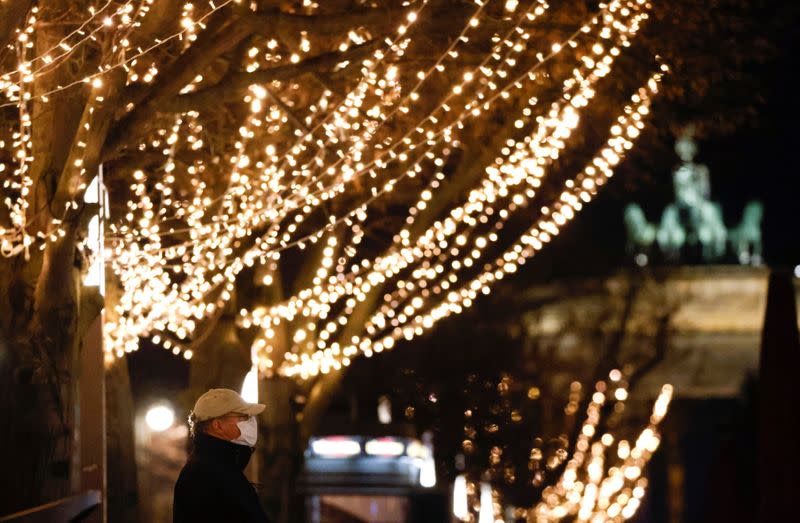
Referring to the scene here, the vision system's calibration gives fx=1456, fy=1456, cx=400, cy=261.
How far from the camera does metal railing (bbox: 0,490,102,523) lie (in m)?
6.97

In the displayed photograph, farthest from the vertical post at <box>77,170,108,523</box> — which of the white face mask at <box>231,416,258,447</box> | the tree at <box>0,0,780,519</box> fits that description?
the white face mask at <box>231,416,258,447</box>

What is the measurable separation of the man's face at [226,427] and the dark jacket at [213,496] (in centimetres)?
16

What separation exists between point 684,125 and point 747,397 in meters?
13.8

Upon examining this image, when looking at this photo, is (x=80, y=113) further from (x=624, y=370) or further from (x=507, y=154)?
(x=624, y=370)

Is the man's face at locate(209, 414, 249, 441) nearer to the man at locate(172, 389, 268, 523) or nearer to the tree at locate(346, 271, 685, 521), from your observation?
the man at locate(172, 389, 268, 523)

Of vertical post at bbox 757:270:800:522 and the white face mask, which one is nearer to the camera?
the white face mask

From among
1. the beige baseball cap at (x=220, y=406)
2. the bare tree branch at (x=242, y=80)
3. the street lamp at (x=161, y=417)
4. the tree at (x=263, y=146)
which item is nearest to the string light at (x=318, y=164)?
the tree at (x=263, y=146)

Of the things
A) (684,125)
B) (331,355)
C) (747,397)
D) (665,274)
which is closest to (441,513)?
(331,355)

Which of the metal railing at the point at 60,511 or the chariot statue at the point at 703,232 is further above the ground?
the chariot statue at the point at 703,232

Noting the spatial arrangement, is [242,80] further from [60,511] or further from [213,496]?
[213,496]

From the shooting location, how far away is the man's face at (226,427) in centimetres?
620

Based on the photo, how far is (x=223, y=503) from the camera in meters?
5.87

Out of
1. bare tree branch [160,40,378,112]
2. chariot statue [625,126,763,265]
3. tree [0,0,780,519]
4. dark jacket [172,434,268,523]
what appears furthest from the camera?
chariot statue [625,126,763,265]

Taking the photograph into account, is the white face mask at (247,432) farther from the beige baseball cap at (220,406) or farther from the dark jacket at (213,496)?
the dark jacket at (213,496)
